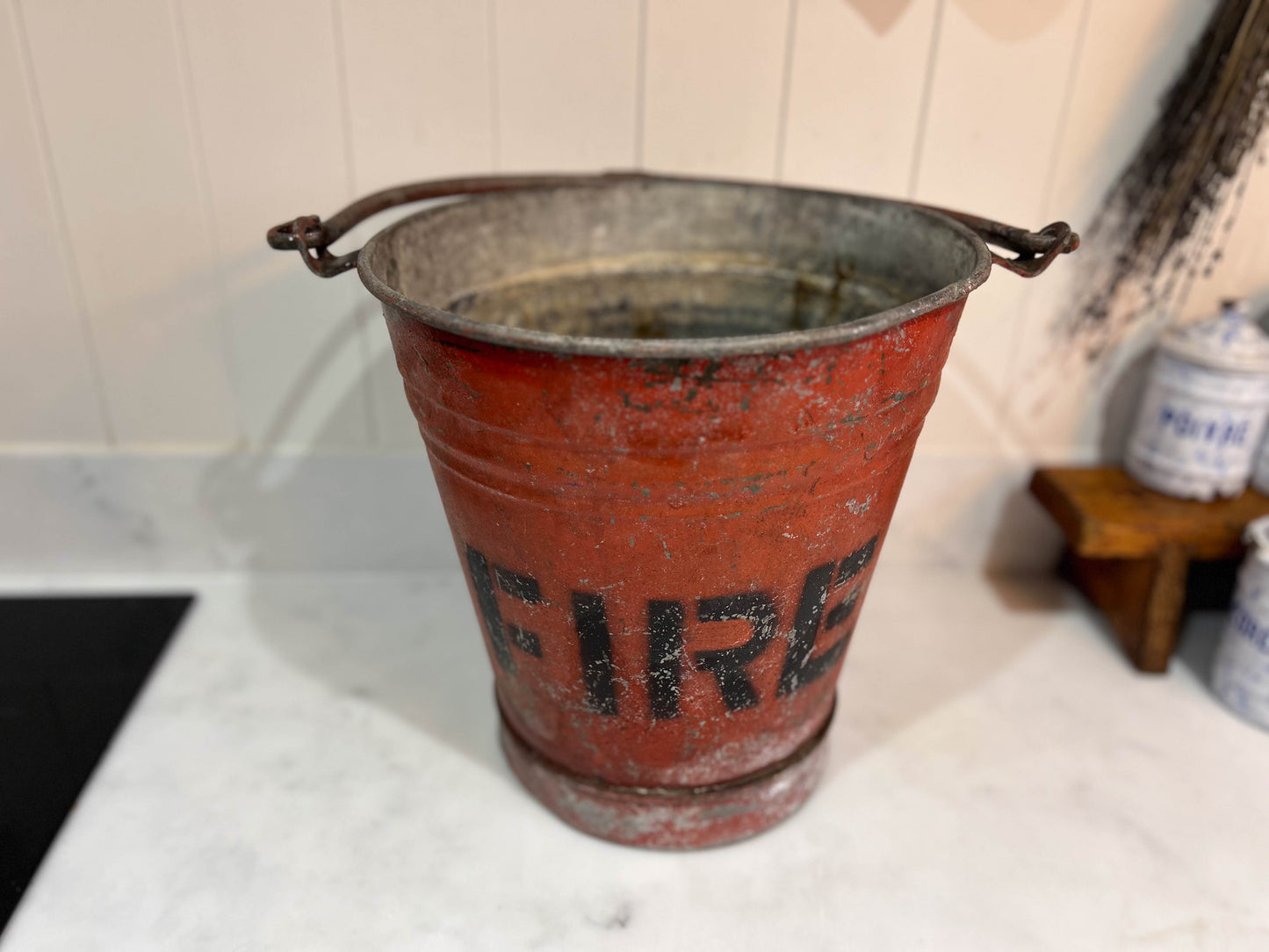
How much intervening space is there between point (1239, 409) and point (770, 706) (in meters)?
0.80

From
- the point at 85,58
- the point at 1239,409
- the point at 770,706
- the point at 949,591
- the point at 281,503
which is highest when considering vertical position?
the point at 85,58

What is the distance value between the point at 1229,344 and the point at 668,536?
88 cm

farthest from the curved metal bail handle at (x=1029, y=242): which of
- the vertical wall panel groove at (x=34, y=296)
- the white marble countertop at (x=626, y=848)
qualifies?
the vertical wall panel groove at (x=34, y=296)

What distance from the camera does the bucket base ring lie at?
96 centimetres

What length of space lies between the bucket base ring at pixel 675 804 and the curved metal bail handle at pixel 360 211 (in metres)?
0.54

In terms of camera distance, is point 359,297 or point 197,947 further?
point 359,297

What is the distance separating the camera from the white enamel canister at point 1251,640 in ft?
3.70

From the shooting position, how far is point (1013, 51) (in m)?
1.17

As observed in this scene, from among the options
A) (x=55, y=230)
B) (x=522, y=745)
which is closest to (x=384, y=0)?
(x=55, y=230)

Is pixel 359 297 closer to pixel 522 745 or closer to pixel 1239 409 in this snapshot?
pixel 522 745

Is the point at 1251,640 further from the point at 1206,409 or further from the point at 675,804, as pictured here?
the point at 675,804

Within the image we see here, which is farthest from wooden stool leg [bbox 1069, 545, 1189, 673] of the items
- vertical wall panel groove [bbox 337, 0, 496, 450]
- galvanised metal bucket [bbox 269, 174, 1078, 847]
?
vertical wall panel groove [bbox 337, 0, 496, 450]

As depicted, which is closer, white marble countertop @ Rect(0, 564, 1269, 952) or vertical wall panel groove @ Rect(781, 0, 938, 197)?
white marble countertop @ Rect(0, 564, 1269, 952)

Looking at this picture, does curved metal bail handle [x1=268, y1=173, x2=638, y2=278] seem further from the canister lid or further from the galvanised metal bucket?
the canister lid
